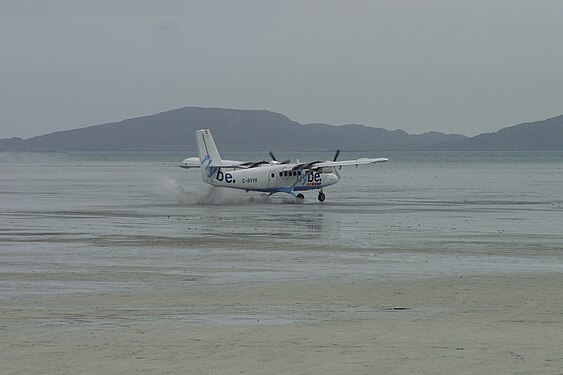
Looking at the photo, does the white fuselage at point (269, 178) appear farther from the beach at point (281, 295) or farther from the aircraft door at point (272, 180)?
the beach at point (281, 295)

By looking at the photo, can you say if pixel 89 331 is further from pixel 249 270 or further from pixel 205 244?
pixel 205 244

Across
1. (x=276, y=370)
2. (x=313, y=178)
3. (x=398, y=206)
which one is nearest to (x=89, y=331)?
(x=276, y=370)

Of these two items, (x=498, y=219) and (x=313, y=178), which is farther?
(x=313, y=178)

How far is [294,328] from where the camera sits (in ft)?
50.4

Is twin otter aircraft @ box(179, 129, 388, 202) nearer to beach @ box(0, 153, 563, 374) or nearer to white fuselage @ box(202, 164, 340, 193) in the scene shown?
white fuselage @ box(202, 164, 340, 193)

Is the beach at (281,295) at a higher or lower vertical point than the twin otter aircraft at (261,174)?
lower

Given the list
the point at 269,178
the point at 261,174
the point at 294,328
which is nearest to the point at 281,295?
the point at 294,328

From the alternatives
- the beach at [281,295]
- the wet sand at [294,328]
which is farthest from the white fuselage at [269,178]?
the wet sand at [294,328]

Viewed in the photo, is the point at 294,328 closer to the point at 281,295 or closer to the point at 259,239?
the point at 281,295

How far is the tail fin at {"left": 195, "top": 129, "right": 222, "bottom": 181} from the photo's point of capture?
52.5 metres

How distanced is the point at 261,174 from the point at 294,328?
3733cm

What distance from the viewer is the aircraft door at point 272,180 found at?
173ft

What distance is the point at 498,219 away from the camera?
39281mm

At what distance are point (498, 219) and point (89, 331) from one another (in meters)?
26.3
